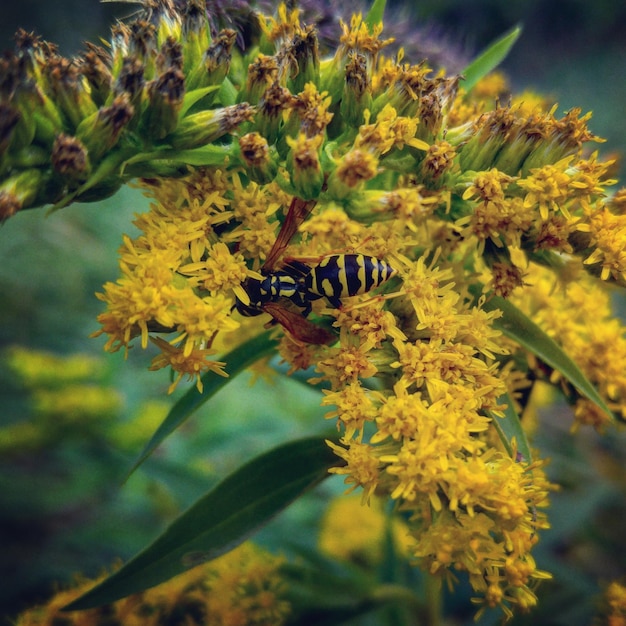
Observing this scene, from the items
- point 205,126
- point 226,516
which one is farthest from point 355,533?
point 205,126

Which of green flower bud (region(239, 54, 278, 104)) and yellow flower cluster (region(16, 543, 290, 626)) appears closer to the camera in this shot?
green flower bud (region(239, 54, 278, 104))

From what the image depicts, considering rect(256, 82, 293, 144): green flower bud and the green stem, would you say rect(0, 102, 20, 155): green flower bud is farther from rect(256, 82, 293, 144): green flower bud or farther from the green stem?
the green stem

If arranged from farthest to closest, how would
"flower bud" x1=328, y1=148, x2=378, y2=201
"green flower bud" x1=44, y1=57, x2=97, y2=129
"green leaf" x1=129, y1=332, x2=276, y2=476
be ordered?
"green leaf" x1=129, y1=332, x2=276, y2=476 → "flower bud" x1=328, y1=148, x2=378, y2=201 → "green flower bud" x1=44, y1=57, x2=97, y2=129

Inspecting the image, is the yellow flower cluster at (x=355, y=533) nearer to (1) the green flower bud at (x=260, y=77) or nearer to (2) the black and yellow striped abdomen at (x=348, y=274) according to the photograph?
(2) the black and yellow striped abdomen at (x=348, y=274)

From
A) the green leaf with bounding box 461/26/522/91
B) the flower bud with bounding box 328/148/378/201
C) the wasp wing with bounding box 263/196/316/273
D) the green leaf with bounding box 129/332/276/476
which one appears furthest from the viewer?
the green leaf with bounding box 461/26/522/91

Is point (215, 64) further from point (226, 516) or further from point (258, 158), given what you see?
point (226, 516)

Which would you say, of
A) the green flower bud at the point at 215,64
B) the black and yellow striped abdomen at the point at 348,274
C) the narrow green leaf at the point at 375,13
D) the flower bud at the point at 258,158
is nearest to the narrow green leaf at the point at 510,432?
the black and yellow striped abdomen at the point at 348,274

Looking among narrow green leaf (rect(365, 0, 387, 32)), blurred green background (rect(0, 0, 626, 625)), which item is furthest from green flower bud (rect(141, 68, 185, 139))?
blurred green background (rect(0, 0, 626, 625))
